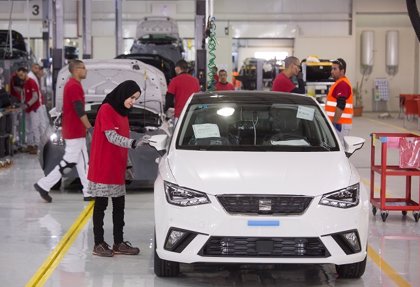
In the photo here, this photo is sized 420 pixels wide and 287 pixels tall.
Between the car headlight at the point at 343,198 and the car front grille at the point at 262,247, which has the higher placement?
the car headlight at the point at 343,198

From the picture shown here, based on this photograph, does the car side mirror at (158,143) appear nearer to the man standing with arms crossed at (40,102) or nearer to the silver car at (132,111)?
the silver car at (132,111)

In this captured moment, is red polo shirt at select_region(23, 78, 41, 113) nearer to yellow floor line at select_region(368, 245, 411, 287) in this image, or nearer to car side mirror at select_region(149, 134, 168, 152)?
car side mirror at select_region(149, 134, 168, 152)

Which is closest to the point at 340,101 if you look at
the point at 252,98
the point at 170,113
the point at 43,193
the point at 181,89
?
the point at 170,113

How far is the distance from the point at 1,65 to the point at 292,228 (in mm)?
12108

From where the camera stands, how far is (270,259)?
19.2 feet

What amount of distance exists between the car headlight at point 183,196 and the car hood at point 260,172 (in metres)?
0.04

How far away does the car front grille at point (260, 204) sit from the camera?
230 inches

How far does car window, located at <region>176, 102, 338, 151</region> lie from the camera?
675 centimetres

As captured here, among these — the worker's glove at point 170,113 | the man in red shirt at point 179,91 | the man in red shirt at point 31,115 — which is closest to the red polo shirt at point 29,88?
the man in red shirt at point 31,115

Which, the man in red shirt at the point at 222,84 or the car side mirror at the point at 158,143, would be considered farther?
the man in red shirt at the point at 222,84

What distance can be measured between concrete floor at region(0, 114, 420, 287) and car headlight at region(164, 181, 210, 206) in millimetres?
734

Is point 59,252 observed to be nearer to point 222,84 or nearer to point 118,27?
point 222,84

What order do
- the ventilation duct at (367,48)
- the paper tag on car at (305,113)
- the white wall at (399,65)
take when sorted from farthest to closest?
the white wall at (399,65)
the ventilation duct at (367,48)
the paper tag on car at (305,113)

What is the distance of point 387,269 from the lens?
22.6 ft
